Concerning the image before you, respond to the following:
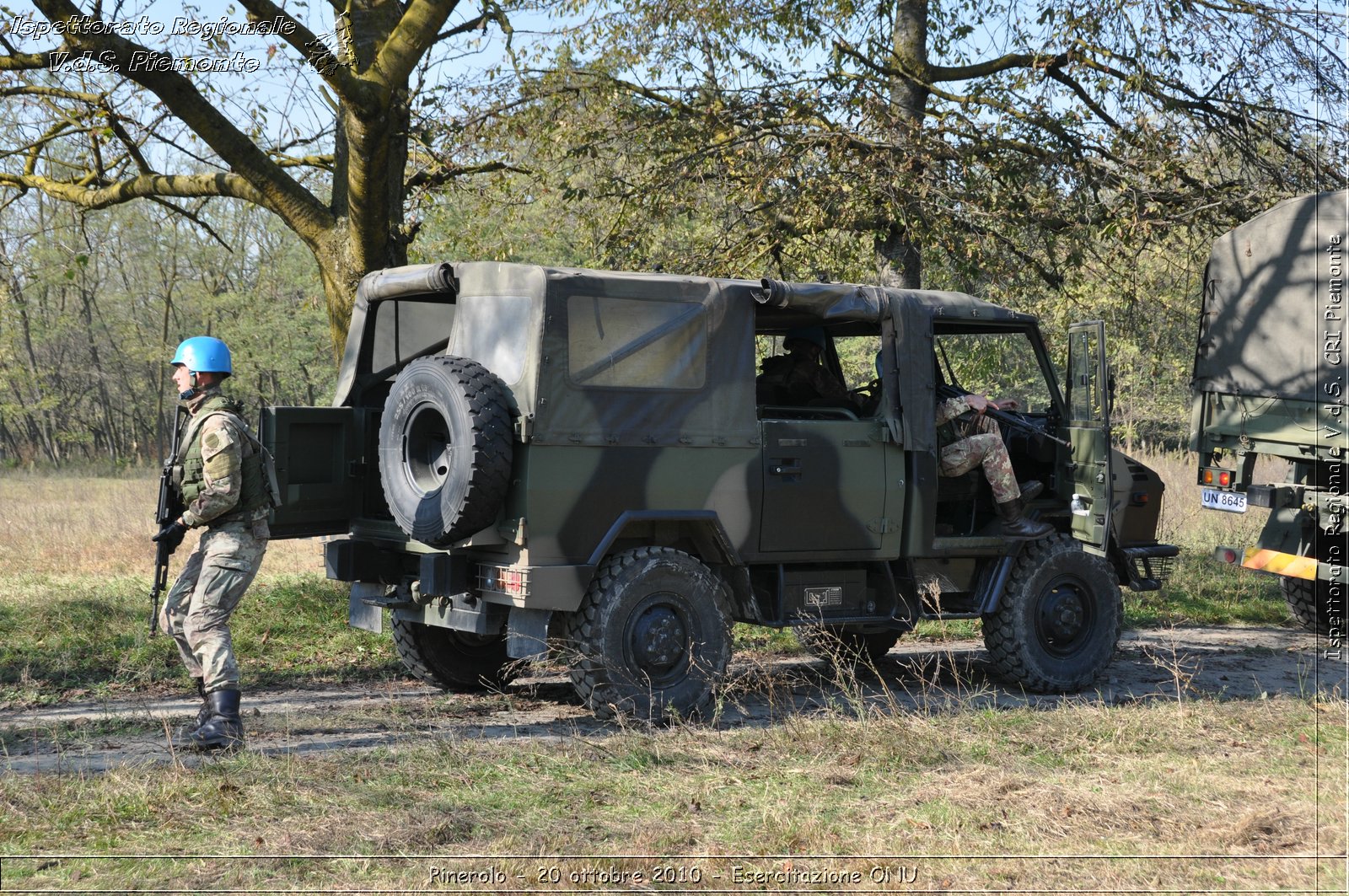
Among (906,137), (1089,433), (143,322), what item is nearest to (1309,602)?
(1089,433)

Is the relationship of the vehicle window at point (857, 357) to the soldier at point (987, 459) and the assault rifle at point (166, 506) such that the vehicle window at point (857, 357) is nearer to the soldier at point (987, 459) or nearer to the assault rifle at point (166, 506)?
the soldier at point (987, 459)

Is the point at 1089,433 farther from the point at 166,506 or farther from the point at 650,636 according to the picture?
the point at 166,506

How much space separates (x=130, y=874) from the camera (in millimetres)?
4277

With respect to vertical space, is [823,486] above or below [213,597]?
above

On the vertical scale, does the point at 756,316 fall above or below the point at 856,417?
above

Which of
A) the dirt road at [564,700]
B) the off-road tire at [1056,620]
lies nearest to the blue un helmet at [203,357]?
the dirt road at [564,700]

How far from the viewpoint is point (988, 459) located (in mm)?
8023

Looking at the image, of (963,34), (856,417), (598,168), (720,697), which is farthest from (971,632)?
(963,34)

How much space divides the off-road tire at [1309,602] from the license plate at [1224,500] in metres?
1.15

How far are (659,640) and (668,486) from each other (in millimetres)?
826

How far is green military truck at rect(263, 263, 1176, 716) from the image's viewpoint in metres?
6.54

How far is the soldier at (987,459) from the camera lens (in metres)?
8.02

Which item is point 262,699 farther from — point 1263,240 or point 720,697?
point 1263,240

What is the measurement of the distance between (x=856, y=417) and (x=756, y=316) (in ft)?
2.94
